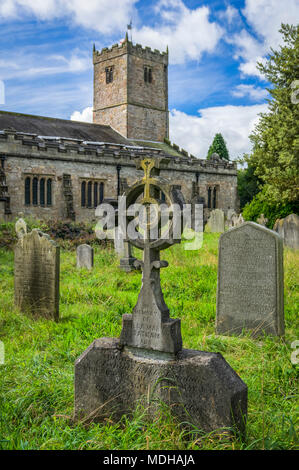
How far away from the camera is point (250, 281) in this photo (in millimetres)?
5430

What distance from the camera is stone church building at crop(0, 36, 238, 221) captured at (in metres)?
21.3

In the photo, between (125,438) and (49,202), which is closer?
(125,438)

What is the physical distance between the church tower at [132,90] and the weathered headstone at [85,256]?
79.1 ft

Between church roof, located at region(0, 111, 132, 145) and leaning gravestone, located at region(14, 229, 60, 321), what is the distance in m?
20.0

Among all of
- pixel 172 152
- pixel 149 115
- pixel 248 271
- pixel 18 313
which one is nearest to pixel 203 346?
pixel 248 271

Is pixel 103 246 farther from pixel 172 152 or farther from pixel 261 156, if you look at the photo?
pixel 172 152

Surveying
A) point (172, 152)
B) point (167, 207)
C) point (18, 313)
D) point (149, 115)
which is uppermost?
point (149, 115)

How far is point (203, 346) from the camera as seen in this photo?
468cm

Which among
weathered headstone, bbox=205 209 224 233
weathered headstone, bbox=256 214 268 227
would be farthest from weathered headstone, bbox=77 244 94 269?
weathered headstone, bbox=205 209 224 233

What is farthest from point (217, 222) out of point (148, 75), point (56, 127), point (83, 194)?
point (148, 75)

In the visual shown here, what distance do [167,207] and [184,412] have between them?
148 cm

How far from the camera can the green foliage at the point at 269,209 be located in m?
15.6

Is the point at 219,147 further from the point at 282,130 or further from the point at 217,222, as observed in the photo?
the point at 282,130

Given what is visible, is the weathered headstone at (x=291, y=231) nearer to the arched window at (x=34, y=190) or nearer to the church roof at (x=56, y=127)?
the arched window at (x=34, y=190)
